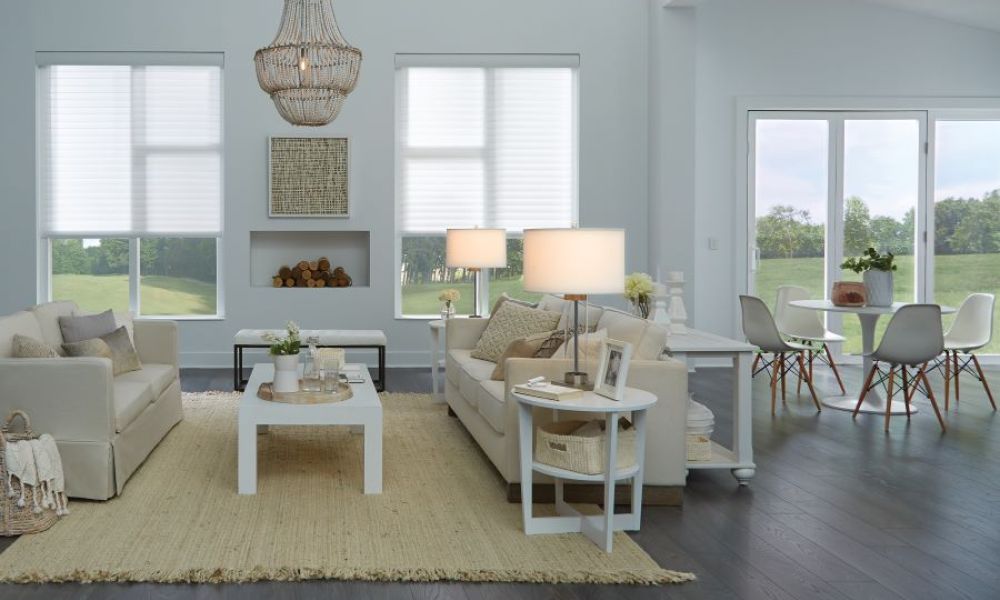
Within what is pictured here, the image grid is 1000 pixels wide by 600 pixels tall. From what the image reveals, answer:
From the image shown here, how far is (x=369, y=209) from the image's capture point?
843 cm

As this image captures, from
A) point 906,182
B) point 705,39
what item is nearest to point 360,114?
point 705,39

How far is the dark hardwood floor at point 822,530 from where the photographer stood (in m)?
3.04

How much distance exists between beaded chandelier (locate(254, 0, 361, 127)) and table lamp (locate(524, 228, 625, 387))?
2.24m

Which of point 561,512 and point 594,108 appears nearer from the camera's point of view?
point 561,512

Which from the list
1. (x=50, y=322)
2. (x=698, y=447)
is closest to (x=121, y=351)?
(x=50, y=322)

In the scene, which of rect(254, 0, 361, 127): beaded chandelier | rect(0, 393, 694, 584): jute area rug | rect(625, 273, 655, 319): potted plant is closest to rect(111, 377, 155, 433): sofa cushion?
rect(0, 393, 694, 584): jute area rug

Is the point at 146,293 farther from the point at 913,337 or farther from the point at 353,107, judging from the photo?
the point at 913,337

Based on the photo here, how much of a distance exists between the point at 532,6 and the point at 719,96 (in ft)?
6.40

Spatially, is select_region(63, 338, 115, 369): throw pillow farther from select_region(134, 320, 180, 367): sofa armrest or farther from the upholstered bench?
the upholstered bench

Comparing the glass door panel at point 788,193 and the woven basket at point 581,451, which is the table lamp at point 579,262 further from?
the glass door panel at point 788,193

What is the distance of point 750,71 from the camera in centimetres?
870

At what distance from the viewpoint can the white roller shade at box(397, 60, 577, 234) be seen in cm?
850

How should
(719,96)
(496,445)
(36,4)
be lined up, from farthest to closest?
(719,96), (36,4), (496,445)

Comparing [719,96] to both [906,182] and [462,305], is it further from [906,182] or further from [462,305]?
[462,305]
